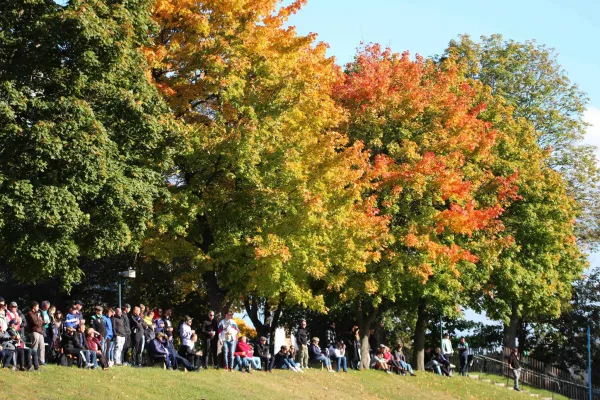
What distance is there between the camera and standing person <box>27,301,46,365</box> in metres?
22.1

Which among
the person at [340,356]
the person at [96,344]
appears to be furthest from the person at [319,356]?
the person at [96,344]

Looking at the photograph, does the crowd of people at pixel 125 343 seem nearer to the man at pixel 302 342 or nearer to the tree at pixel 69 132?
the man at pixel 302 342

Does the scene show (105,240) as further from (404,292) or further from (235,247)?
(404,292)

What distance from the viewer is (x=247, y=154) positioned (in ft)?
91.9

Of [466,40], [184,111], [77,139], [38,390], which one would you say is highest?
[466,40]

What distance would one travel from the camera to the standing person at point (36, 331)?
72.4 ft

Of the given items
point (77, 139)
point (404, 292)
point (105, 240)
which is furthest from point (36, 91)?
point (404, 292)

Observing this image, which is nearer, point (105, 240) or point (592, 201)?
point (105, 240)

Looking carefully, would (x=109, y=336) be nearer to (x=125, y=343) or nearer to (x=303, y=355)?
(x=125, y=343)

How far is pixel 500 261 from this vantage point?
41.7 metres

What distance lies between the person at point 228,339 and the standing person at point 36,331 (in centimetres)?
709

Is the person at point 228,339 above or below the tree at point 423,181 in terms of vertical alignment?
below

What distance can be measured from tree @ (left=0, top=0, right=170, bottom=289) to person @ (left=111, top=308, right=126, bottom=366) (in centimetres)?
154

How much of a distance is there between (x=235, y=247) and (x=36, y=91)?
861 cm
